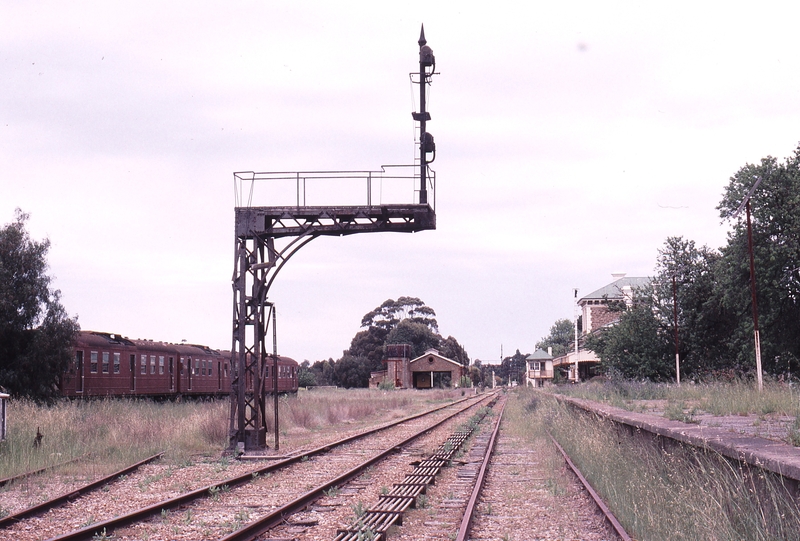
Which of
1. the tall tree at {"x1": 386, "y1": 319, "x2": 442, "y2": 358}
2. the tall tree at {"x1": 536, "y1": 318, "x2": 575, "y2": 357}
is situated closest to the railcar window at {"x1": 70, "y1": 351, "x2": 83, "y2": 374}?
the tall tree at {"x1": 386, "y1": 319, "x2": 442, "y2": 358}

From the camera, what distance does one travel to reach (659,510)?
8180 millimetres

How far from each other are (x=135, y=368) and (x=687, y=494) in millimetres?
26467

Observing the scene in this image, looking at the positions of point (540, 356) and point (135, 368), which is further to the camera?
point (540, 356)

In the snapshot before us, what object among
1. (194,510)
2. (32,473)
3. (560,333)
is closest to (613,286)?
(32,473)

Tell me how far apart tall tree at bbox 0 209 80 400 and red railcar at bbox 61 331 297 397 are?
0.61 m

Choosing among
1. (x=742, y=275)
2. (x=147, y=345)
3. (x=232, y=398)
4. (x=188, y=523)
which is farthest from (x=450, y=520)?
(x=742, y=275)

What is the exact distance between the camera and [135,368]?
30.6 metres

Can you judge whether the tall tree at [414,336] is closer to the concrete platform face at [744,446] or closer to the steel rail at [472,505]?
the steel rail at [472,505]

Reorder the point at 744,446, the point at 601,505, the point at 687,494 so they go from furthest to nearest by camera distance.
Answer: the point at 601,505 → the point at 687,494 → the point at 744,446

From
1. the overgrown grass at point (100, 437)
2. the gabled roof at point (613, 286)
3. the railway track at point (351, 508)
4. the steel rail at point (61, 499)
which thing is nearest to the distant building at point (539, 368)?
the gabled roof at point (613, 286)

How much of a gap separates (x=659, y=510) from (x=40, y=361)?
25038 mm

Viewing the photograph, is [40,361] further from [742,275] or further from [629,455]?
[742,275]

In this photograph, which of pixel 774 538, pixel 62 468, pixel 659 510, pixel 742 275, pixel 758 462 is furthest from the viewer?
pixel 742 275

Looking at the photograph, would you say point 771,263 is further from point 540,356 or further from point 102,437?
point 540,356
